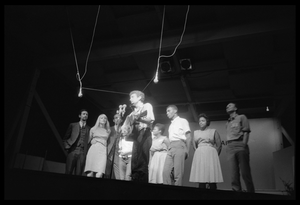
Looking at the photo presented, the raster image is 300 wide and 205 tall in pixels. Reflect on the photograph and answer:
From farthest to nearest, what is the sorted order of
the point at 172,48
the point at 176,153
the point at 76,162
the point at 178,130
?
the point at 172,48 < the point at 76,162 < the point at 178,130 < the point at 176,153

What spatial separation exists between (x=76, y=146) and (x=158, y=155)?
4.37 feet

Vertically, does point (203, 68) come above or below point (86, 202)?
above

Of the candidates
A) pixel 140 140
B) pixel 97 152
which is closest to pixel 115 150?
pixel 140 140

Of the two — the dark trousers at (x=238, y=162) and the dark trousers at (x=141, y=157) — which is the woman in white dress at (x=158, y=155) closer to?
the dark trousers at (x=141, y=157)

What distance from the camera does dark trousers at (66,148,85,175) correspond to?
391 centimetres

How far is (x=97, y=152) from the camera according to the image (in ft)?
12.8

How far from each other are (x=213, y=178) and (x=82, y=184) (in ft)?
6.26

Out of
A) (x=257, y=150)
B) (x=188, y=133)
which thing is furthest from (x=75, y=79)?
(x=257, y=150)

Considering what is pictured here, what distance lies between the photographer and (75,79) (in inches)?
237

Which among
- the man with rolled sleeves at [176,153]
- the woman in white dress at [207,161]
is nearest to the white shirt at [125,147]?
the man with rolled sleeves at [176,153]

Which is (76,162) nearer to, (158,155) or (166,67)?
(158,155)

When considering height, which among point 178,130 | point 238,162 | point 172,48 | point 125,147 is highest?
point 172,48


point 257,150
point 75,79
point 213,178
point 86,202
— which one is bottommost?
point 86,202

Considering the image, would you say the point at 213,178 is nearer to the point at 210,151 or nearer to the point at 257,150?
the point at 210,151
